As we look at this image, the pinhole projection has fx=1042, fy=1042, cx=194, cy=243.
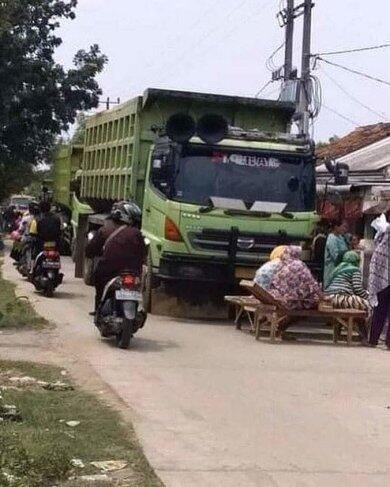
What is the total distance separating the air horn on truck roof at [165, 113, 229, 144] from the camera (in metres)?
14.2

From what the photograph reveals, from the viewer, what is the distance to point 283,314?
12.7m

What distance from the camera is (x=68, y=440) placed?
6.72m

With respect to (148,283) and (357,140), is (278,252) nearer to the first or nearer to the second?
(148,283)

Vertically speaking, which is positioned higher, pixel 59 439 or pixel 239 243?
pixel 239 243

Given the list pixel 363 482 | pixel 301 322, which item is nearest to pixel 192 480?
pixel 363 482

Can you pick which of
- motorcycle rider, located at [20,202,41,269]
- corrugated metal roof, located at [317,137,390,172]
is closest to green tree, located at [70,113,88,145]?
motorcycle rider, located at [20,202,41,269]

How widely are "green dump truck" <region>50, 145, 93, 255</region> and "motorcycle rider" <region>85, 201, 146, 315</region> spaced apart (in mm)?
8983

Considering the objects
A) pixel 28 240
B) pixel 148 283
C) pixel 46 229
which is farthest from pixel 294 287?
pixel 28 240

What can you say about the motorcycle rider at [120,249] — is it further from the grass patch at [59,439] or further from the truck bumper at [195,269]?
the grass patch at [59,439]

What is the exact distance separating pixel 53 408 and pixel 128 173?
9.20 m

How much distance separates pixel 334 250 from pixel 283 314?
1.91 metres

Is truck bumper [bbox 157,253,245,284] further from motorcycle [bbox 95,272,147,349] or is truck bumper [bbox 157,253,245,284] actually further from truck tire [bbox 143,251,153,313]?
motorcycle [bbox 95,272,147,349]

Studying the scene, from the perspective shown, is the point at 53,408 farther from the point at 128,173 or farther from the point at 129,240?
the point at 128,173

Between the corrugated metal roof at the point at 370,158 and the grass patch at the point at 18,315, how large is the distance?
7961mm
